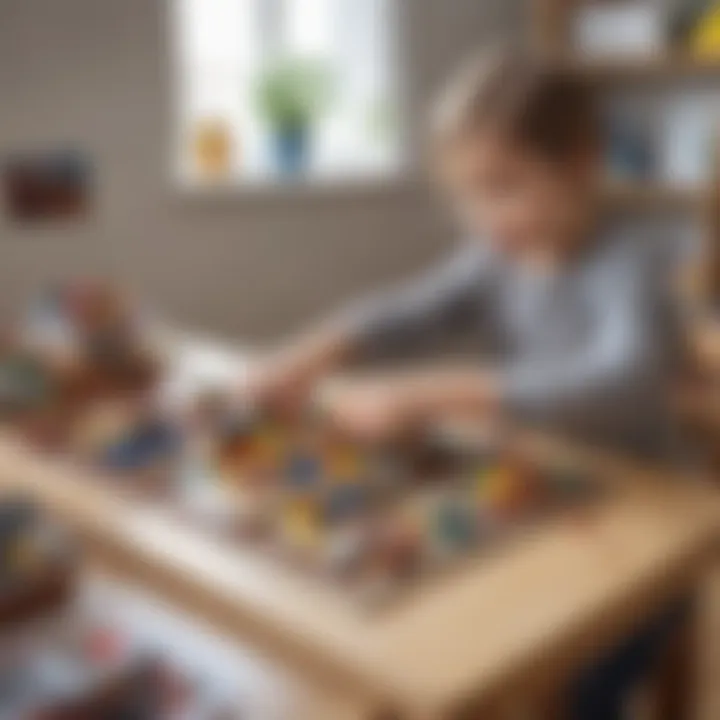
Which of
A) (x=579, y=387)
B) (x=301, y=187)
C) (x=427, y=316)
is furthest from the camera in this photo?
(x=301, y=187)

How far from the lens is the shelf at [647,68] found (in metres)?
1.94

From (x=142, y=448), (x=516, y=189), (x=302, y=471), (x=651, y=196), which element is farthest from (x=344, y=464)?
(x=651, y=196)

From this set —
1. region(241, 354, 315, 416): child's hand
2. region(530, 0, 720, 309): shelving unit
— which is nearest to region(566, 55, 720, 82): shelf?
region(530, 0, 720, 309): shelving unit

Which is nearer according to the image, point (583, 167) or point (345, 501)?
point (345, 501)

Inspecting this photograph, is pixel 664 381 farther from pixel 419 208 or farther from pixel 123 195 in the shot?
pixel 419 208

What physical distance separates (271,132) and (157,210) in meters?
0.29

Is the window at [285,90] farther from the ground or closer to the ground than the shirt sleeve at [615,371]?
farther from the ground

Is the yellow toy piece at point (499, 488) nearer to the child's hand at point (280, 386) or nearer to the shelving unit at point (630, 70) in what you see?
the child's hand at point (280, 386)

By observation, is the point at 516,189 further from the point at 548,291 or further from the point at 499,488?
the point at 499,488

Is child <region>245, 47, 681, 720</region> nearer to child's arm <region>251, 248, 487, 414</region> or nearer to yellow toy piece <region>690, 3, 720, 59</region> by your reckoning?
child's arm <region>251, 248, 487, 414</region>

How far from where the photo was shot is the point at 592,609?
0.64m

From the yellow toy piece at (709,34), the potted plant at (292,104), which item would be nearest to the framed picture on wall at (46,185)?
the potted plant at (292,104)

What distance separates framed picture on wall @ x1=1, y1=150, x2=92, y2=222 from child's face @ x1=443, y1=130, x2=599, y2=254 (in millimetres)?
702

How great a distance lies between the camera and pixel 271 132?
1.79 metres
